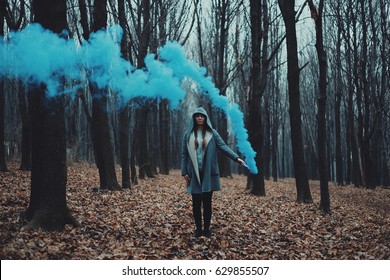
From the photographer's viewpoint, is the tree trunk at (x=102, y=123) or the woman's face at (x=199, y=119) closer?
the woman's face at (x=199, y=119)

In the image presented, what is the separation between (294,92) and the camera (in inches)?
440

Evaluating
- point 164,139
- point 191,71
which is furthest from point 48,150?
point 164,139

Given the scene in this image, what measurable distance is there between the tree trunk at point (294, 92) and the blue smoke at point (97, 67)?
8.92 ft

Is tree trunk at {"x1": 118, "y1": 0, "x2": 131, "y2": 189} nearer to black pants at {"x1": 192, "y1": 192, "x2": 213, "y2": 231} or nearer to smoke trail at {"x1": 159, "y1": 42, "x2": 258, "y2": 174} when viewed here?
smoke trail at {"x1": 159, "y1": 42, "x2": 258, "y2": 174}

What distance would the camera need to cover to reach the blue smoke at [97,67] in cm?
600

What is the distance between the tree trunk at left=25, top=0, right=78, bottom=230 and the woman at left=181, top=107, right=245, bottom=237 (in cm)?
215

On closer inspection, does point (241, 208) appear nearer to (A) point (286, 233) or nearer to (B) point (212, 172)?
(A) point (286, 233)

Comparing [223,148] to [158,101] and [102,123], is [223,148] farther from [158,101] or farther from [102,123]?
[158,101]

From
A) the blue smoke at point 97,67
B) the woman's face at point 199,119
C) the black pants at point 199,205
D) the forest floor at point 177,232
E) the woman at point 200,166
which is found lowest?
the forest floor at point 177,232

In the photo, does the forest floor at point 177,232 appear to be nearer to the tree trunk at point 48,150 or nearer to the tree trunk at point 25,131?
the tree trunk at point 48,150

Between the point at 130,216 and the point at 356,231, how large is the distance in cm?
485

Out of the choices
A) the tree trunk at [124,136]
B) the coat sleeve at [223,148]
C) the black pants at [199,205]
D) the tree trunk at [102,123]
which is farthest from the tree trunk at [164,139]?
the black pants at [199,205]

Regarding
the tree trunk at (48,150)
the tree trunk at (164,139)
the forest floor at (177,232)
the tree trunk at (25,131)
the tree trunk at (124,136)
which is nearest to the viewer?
the forest floor at (177,232)
